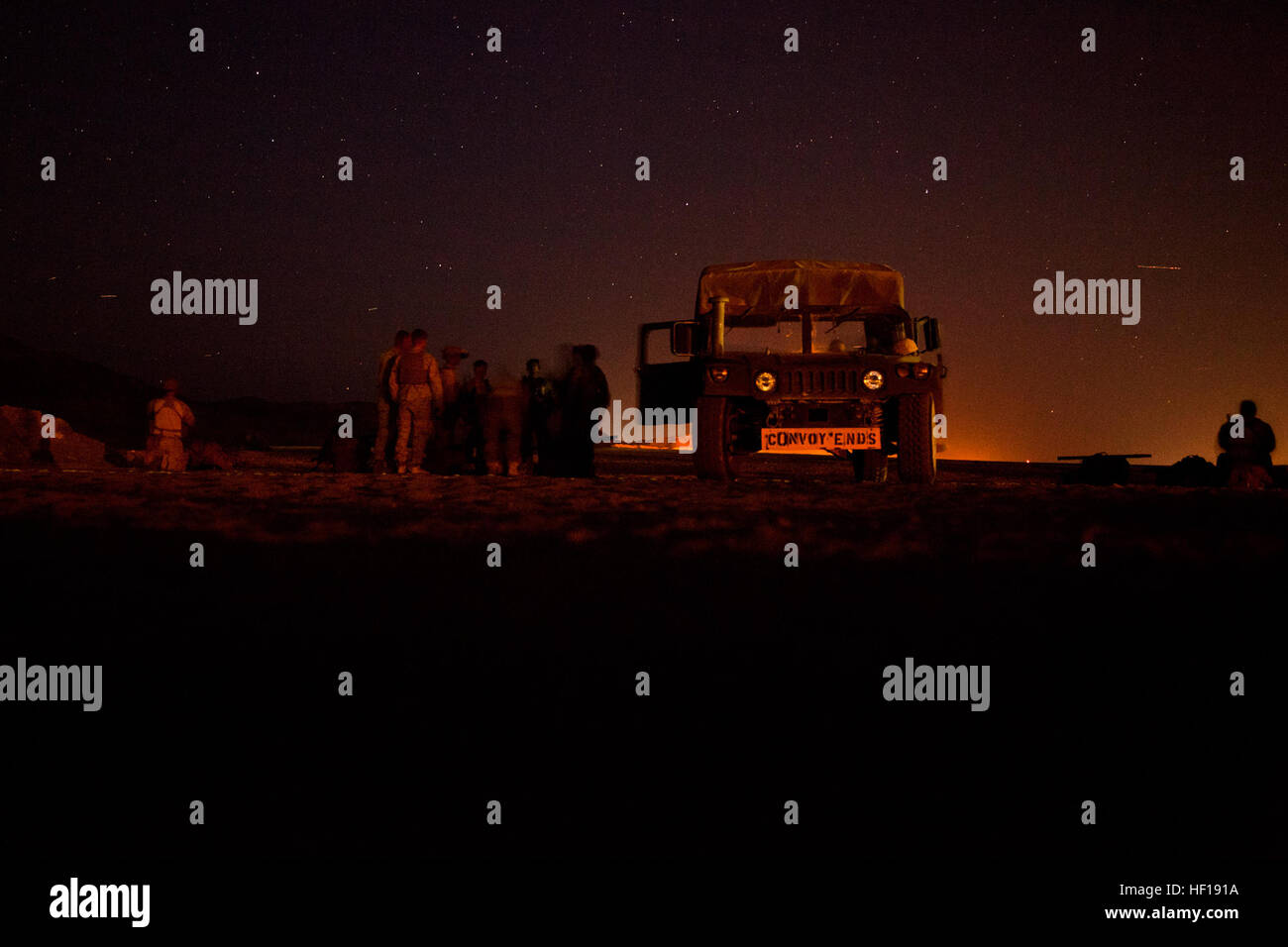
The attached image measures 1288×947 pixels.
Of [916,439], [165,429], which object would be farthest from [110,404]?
[916,439]

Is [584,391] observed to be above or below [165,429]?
above

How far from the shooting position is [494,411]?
43.3ft

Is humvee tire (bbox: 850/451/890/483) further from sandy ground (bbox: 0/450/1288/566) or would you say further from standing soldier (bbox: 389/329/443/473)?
standing soldier (bbox: 389/329/443/473)

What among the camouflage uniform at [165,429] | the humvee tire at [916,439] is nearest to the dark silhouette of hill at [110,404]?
the camouflage uniform at [165,429]

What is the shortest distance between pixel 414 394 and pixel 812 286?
190 inches

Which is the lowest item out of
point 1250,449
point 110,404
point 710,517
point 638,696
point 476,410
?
point 638,696

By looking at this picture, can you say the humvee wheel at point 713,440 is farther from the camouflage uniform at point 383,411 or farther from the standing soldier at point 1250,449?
the standing soldier at point 1250,449

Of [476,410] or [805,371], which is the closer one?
[805,371]

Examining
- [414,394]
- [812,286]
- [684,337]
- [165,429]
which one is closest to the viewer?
[684,337]

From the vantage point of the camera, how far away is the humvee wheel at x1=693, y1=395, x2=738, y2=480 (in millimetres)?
11211

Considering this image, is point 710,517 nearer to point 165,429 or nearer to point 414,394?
point 414,394

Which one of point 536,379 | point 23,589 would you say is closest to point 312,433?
point 536,379

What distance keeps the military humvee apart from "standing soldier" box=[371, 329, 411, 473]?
9.10ft
